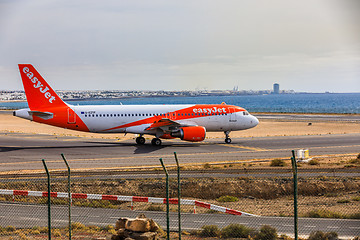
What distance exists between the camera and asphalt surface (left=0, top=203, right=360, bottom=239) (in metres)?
16.5

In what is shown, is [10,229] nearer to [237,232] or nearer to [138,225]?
[138,225]

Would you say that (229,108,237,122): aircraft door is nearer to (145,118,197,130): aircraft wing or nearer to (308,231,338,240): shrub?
(145,118,197,130): aircraft wing

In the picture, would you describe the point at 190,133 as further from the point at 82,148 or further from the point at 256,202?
the point at 256,202

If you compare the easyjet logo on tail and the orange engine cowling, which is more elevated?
the easyjet logo on tail

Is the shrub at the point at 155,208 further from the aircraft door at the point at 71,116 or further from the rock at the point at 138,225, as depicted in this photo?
the aircraft door at the point at 71,116

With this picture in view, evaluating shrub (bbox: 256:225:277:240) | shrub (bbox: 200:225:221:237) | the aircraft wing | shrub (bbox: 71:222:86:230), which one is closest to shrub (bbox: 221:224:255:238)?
shrub (bbox: 200:225:221:237)

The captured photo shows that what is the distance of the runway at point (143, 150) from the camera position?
34625 millimetres

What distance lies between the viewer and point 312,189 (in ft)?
82.3

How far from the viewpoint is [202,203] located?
17281mm

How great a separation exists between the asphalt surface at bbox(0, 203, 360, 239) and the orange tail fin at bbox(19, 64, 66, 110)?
2343 centimetres

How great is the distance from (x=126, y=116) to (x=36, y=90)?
28.8ft

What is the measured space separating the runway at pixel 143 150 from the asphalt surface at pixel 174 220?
39.9 ft

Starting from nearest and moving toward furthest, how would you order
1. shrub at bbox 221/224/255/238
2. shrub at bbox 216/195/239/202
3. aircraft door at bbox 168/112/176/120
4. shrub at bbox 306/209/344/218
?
shrub at bbox 221/224/255/238
shrub at bbox 306/209/344/218
shrub at bbox 216/195/239/202
aircraft door at bbox 168/112/176/120

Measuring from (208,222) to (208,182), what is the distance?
7.61m
